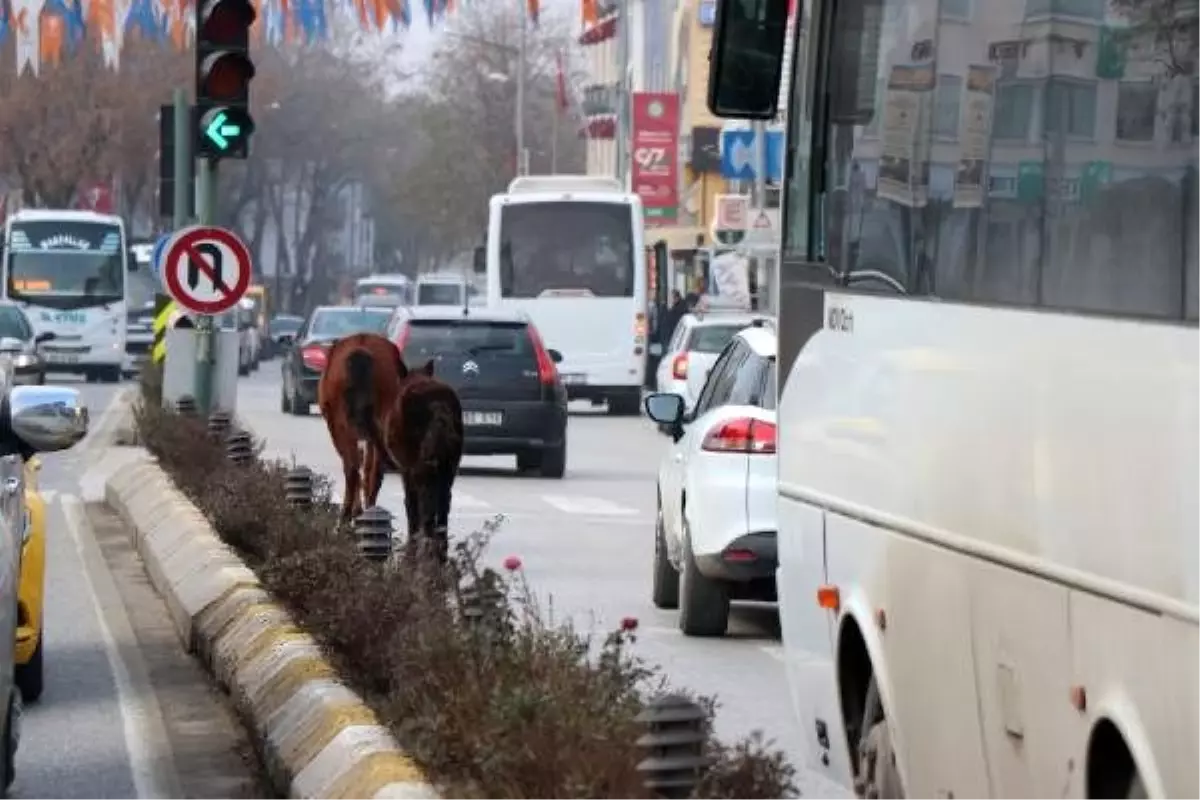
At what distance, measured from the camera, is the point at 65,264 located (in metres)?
63.8

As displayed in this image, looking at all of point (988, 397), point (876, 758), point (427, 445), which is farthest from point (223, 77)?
point (988, 397)

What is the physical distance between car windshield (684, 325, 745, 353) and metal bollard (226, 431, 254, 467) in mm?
19189

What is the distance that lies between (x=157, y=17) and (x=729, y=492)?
31.8m

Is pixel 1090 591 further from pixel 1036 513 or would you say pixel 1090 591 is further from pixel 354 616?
pixel 354 616

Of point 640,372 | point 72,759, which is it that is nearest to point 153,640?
point 72,759

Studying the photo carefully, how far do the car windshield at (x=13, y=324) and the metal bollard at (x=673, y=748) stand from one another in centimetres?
4220

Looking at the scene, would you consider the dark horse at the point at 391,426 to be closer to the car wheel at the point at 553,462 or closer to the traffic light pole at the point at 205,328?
the traffic light pole at the point at 205,328

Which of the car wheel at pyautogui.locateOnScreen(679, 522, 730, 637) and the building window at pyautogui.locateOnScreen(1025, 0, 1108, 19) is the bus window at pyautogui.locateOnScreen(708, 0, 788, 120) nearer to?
the building window at pyautogui.locateOnScreen(1025, 0, 1108, 19)

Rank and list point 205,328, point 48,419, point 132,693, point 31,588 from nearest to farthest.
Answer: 1. point 48,419
2. point 31,588
3. point 132,693
4. point 205,328

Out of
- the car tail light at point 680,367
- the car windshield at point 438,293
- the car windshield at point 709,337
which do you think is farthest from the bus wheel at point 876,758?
the car windshield at point 438,293

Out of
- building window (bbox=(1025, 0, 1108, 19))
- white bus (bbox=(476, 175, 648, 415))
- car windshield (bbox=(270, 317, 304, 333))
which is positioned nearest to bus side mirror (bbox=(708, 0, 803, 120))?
building window (bbox=(1025, 0, 1108, 19))

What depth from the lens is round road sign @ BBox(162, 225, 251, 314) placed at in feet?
74.4

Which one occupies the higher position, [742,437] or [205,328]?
[742,437]

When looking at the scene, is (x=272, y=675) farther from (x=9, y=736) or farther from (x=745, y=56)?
(x=745, y=56)
